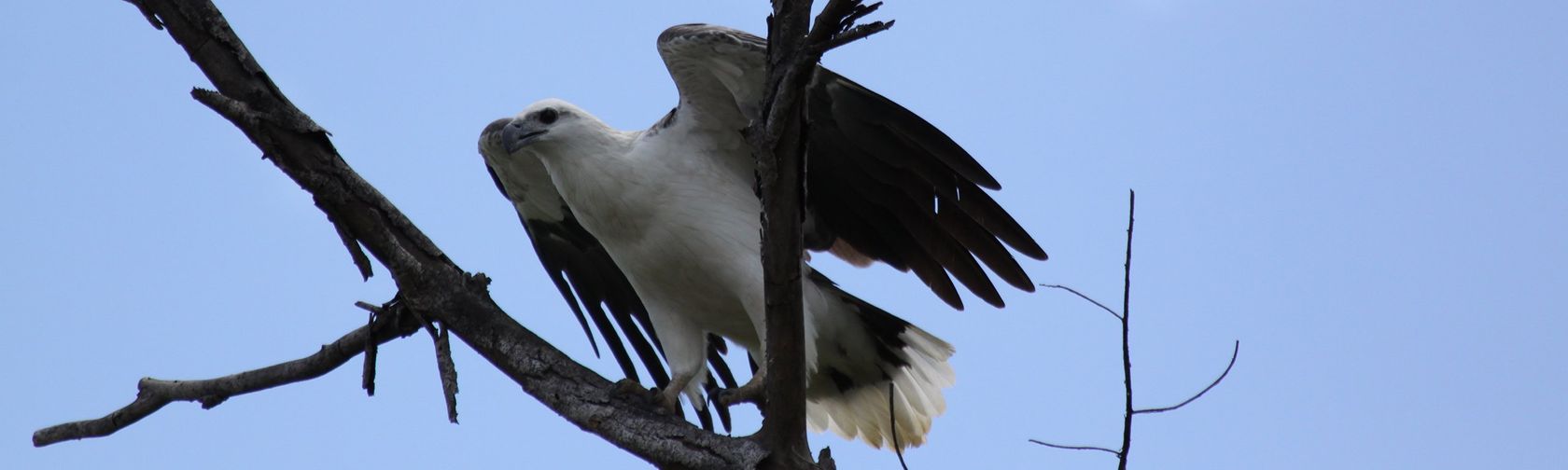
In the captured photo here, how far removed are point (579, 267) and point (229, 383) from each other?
1633 mm

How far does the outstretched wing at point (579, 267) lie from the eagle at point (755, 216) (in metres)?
0.02

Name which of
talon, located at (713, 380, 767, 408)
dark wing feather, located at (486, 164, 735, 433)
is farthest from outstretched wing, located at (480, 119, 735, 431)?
talon, located at (713, 380, 767, 408)

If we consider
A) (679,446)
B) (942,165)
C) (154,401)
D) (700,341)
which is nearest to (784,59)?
(679,446)

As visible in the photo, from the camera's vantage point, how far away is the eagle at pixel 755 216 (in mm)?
4664

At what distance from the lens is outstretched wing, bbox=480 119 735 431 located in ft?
18.5

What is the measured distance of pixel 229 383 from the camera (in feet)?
15.2

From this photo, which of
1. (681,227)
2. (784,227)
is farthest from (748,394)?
(784,227)

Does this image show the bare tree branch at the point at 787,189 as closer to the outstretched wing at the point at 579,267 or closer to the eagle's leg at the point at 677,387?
the eagle's leg at the point at 677,387

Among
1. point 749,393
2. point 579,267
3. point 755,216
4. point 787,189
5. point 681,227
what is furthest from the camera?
point 579,267

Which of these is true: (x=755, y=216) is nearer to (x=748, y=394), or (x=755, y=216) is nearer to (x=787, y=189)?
(x=748, y=394)

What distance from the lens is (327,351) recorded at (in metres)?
4.58

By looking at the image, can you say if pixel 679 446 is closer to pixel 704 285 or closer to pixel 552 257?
pixel 704 285

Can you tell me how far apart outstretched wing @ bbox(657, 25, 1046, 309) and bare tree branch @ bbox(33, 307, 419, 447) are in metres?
1.28

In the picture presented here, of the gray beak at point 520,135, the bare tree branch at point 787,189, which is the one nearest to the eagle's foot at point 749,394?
the bare tree branch at point 787,189
